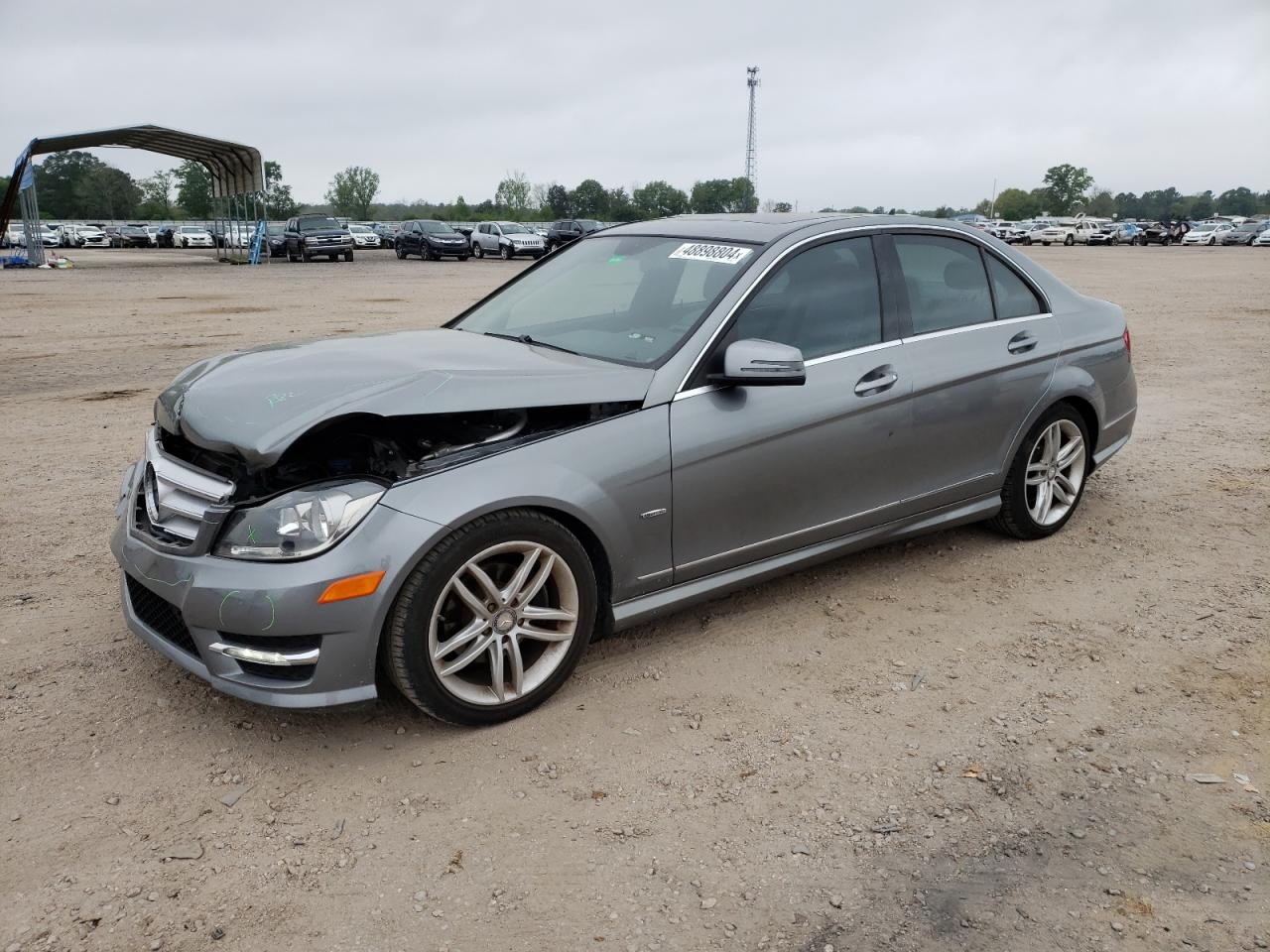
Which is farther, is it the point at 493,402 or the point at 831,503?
the point at 831,503

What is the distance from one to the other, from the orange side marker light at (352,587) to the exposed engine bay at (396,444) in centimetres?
37

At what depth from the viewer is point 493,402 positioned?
3.28 m

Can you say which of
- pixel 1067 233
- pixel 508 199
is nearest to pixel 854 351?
pixel 1067 233

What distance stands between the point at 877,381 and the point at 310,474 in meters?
2.27

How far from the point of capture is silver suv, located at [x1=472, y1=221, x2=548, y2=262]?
134ft

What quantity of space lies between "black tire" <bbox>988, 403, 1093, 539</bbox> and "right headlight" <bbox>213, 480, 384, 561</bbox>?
126 inches

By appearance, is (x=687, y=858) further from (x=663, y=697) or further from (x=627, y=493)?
(x=627, y=493)

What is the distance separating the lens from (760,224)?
4.37 meters

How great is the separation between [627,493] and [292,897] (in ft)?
5.24

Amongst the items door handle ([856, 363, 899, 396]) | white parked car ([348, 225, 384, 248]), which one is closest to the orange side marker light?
door handle ([856, 363, 899, 396])

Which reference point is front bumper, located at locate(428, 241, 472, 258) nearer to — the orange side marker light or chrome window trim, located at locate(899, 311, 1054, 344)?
chrome window trim, located at locate(899, 311, 1054, 344)

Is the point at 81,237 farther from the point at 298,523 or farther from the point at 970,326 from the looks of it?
the point at 298,523

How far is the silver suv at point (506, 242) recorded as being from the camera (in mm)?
40719

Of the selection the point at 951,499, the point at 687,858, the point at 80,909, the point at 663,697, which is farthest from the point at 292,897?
the point at 951,499
